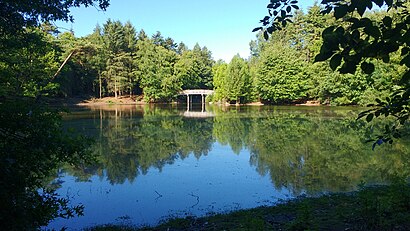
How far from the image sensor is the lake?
7426mm

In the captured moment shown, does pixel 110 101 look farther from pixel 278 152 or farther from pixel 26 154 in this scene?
pixel 26 154

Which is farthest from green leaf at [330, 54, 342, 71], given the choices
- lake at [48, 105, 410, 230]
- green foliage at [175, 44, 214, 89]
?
green foliage at [175, 44, 214, 89]

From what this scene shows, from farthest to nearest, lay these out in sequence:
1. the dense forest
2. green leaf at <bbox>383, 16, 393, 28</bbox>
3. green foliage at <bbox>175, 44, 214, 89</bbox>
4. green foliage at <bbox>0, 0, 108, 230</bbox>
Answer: green foliage at <bbox>175, 44, 214, 89</bbox> < the dense forest < green foliage at <bbox>0, 0, 108, 230</bbox> < green leaf at <bbox>383, 16, 393, 28</bbox>

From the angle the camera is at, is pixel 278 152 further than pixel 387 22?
Yes

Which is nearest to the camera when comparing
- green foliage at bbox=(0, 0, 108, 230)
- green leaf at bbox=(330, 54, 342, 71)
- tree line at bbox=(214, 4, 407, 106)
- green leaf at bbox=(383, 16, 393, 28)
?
green leaf at bbox=(330, 54, 342, 71)

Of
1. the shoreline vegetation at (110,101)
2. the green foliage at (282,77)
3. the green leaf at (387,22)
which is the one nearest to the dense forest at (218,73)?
the green foliage at (282,77)

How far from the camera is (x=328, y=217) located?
5.18m

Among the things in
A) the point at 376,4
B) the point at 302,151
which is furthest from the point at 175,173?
the point at 376,4

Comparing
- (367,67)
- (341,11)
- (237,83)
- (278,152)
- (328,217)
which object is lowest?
(278,152)

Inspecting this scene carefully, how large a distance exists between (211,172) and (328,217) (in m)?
5.74

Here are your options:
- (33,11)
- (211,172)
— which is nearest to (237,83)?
(211,172)

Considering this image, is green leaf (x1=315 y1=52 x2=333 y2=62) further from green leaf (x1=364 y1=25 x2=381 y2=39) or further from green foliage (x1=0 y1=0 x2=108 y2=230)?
green foliage (x1=0 y1=0 x2=108 y2=230)

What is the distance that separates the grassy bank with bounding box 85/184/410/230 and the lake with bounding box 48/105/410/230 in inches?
36.9

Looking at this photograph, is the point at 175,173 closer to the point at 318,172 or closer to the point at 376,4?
the point at 318,172
